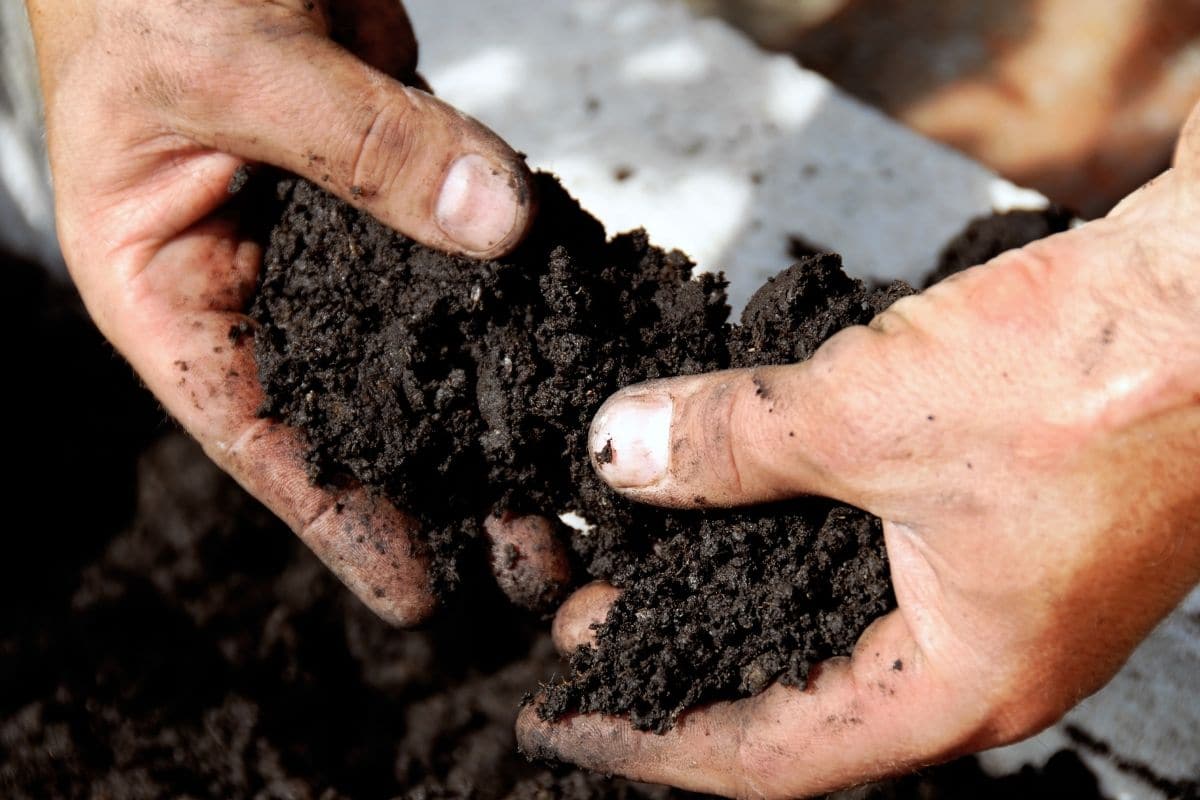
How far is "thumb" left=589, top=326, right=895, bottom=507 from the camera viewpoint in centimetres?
130

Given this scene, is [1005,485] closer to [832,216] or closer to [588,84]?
[832,216]

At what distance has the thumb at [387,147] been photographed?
1533 millimetres

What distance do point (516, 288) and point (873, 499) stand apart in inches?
26.2

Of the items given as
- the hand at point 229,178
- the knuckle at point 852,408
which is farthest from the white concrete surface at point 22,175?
the knuckle at point 852,408

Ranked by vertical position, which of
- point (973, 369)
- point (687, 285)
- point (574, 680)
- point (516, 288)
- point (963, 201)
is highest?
point (963, 201)

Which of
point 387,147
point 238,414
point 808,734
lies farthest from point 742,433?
point 238,414

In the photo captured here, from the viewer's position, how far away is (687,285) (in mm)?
1698

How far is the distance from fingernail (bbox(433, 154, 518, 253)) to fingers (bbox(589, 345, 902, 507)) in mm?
328

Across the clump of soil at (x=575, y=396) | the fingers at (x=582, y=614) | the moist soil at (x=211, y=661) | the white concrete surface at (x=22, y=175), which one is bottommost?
the moist soil at (x=211, y=661)

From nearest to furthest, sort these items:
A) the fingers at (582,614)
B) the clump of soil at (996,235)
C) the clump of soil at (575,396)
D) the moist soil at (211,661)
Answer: the clump of soil at (575,396) < the fingers at (582,614) < the moist soil at (211,661) < the clump of soil at (996,235)

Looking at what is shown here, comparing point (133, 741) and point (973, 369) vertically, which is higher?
point (973, 369)

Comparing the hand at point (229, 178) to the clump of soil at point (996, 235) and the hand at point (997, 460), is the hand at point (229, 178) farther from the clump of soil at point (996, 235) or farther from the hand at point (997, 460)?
the clump of soil at point (996, 235)

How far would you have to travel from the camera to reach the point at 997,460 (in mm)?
1260

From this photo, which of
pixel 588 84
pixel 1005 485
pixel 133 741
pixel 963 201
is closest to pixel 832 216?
pixel 963 201
